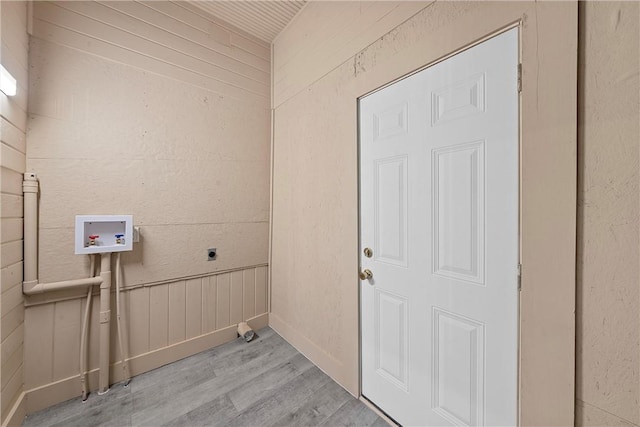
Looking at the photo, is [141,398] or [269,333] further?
[269,333]

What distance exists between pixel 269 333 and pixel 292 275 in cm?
72

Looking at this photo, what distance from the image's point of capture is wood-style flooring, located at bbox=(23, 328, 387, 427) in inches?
56.6

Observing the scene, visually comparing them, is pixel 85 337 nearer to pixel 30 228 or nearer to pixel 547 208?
pixel 30 228

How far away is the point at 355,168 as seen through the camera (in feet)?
5.26

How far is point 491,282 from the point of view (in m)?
1.02

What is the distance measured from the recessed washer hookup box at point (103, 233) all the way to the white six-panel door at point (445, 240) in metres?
1.76

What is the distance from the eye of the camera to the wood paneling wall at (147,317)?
153cm

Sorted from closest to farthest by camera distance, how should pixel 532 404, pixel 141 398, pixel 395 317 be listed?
pixel 532 404 < pixel 395 317 < pixel 141 398

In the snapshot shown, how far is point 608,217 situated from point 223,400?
2241 millimetres

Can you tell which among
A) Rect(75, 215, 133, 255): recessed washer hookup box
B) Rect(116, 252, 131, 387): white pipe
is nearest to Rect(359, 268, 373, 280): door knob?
Rect(75, 215, 133, 255): recessed washer hookup box

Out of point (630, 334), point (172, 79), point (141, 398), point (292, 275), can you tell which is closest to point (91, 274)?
point (141, 398)

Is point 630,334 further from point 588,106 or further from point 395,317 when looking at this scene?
point 395,317

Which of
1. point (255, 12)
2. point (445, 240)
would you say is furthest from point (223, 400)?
point (255, 12)

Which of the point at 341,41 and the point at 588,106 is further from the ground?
the point at 341,41
